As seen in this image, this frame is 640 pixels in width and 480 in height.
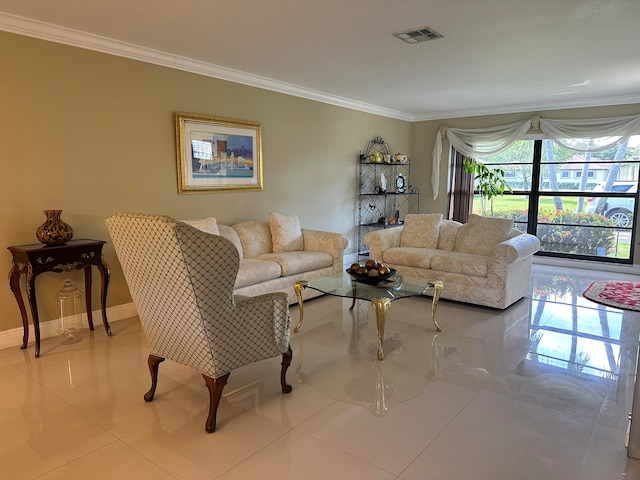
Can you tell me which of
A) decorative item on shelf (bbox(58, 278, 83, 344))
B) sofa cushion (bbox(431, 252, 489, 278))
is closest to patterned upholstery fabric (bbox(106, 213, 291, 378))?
decorative item on shelf (bbox(58, 278, 83, 344))

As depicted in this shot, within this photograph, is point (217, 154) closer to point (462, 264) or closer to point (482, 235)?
point (462, 264)

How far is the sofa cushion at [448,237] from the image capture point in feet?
17.7

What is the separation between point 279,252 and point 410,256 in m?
1.50

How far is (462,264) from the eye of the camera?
185 inches

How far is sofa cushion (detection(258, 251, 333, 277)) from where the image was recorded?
4656mm

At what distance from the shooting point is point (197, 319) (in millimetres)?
2299

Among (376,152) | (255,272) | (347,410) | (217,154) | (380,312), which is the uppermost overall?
(376,152)

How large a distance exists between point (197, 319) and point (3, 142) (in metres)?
2.46

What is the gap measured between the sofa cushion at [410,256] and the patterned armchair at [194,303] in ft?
8.75

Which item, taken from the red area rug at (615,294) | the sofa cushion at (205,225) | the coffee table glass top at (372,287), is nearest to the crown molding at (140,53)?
the sofa cushion at (205,225)

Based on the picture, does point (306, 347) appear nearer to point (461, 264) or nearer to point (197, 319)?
point (197, 319)

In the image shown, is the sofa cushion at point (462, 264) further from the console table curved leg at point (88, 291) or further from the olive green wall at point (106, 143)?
the console table curved leg at point (88, 291)

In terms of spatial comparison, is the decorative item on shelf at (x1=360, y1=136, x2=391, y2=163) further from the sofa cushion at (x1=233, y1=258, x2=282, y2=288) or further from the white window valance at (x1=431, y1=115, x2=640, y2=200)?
the sofa cushion at (x1=233, y1=258, x2=282, y2=288)

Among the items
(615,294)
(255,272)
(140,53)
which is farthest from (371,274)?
(615,294)
